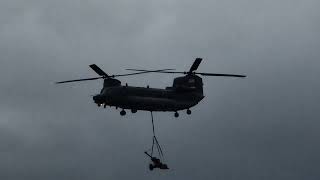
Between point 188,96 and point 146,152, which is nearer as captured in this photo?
point 146,152

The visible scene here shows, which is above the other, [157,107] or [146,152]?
[157,107]

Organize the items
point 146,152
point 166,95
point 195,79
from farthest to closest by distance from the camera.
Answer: point 195,79 < point 166,95 < point 146,152

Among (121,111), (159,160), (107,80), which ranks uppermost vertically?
(107,80)

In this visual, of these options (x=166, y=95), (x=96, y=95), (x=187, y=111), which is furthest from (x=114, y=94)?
(x=187, y=111)

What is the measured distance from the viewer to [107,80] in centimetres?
6538

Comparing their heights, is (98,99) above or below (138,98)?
below

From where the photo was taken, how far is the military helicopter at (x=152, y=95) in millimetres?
62656

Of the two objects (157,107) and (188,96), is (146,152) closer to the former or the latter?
(157,107)

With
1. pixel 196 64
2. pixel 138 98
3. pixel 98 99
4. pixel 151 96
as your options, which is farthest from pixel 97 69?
pixel 196 64

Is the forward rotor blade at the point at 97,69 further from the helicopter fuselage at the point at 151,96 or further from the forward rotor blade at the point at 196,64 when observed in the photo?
the forward rotor blade at the point at 196,64

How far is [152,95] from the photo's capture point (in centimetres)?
6425

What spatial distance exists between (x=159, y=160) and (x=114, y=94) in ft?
32.7

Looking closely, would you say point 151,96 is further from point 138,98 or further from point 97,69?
point 97,69

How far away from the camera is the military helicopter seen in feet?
206
